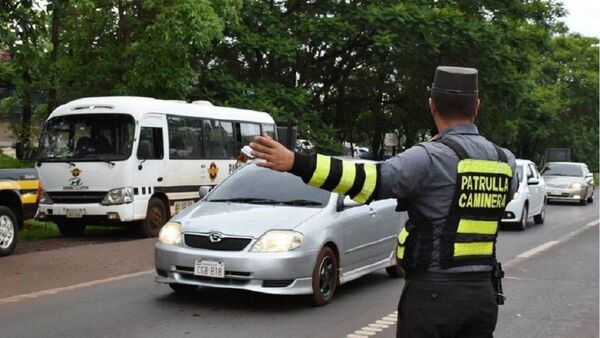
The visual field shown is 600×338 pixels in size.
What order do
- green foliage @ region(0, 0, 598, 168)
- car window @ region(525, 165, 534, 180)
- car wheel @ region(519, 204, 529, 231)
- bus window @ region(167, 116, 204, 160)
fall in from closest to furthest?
bus window @ region(167, 116, 204, 160) < car wheel @ region(519, 204, 529, 231) < green foliage @ region(0, 0, 598, 168) < car window @ region(525, 165, 534, 180)

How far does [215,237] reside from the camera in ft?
23.0

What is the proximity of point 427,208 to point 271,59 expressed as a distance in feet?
65.2

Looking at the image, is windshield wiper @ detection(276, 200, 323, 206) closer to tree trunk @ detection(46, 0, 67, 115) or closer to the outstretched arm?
the outstretched arm

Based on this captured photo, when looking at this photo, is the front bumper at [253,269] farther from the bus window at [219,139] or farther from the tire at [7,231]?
the bus window at [219,139]

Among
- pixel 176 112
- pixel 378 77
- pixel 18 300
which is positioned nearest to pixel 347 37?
pixel 378 77

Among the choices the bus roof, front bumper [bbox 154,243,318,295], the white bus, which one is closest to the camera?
front bumper [bbox 154,243,318,295]

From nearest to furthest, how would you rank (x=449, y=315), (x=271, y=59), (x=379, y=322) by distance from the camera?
(x=449, y=315) < (x=379, y=322) < (x=271, y=59)

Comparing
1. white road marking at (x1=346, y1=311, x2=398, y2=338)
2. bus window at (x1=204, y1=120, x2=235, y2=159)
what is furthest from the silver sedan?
bus window at (x1=204, y1=120, x2=235, y2=159)

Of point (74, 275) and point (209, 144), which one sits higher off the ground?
point (209, 144)

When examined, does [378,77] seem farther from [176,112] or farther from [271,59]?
[176,112]

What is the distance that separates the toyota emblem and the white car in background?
960 cm

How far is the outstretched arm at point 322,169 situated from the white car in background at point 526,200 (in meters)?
12.9

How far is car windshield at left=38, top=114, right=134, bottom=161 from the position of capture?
13344mm

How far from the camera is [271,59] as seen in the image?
73.7 feet
